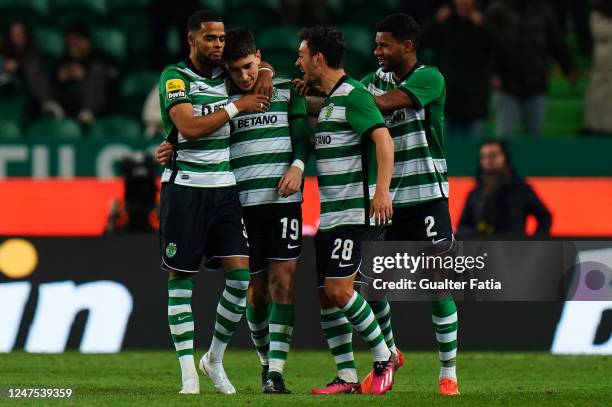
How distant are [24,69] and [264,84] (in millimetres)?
8843

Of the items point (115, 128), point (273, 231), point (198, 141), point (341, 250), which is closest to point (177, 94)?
point (198, 141)

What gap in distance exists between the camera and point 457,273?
9.41 meters

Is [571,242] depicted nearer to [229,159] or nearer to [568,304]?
[568,304]

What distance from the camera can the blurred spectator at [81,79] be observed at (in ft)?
56.9

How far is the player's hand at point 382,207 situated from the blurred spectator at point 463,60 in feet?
25.1

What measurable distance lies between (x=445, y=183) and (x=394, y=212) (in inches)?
13.2

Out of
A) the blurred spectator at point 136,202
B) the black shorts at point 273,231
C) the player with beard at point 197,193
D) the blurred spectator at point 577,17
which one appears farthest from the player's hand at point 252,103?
the blurred spectator at point 577,17

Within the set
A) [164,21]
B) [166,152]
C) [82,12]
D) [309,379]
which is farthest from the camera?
[82,12]

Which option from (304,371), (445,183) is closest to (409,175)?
(445,183)

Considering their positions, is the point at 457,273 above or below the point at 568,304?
above

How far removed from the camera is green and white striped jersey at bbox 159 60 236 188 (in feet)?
29.0

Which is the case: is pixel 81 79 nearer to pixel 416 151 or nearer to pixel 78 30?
pixel 78 30

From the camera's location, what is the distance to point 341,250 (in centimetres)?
885

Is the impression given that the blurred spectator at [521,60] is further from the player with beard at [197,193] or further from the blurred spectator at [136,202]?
the player with beard at [197,193]
